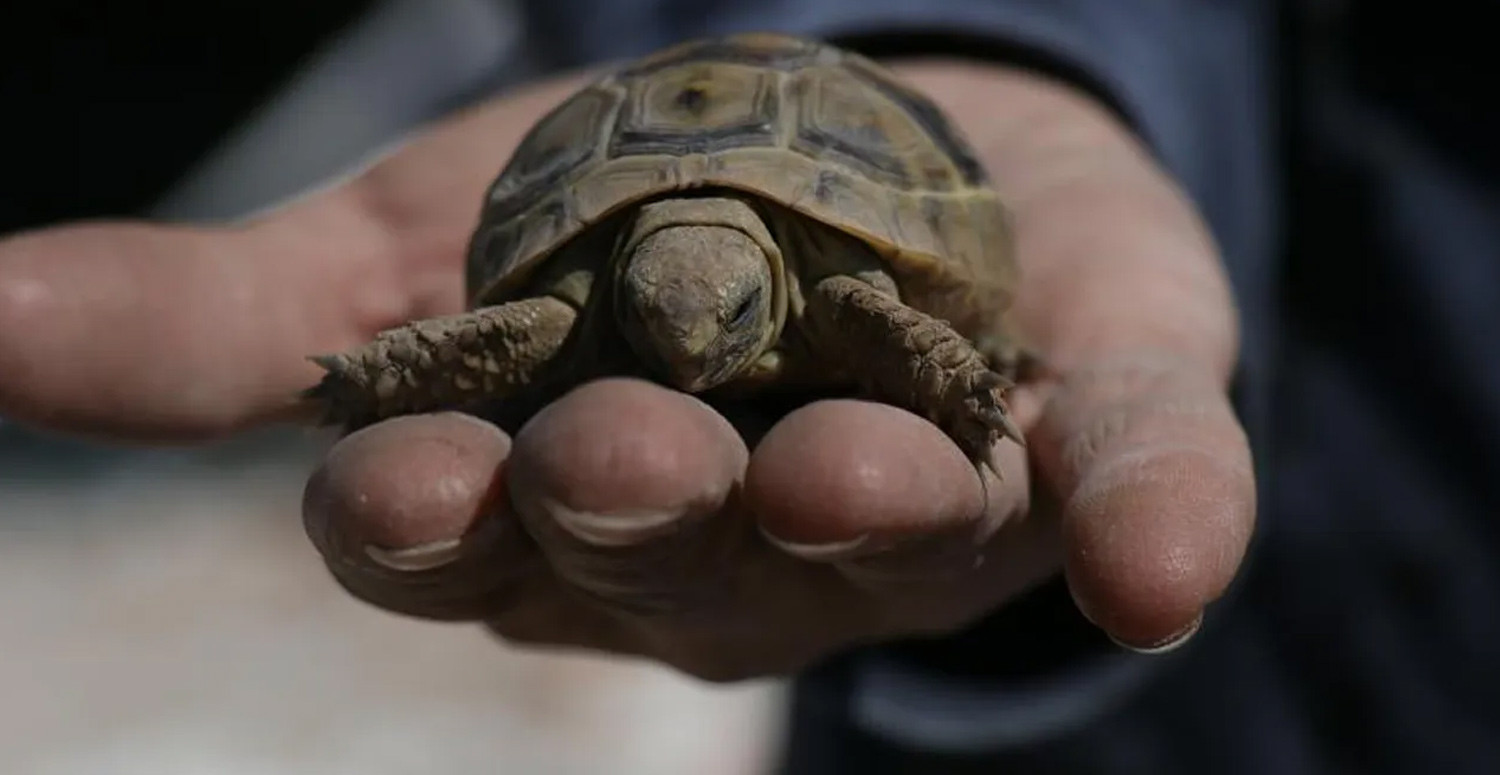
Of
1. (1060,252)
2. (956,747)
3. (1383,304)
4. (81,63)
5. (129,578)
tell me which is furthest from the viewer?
(129,578)

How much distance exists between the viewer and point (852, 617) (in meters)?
1.49

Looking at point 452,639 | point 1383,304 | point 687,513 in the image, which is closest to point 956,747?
point 1383,304

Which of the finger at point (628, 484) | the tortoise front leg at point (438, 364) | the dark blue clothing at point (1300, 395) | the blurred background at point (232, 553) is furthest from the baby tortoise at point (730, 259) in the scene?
the blurred background at point (232, 553)

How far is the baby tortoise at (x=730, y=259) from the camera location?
1399 millimetres

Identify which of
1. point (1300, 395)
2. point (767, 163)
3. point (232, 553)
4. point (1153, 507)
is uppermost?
point (767, 163)

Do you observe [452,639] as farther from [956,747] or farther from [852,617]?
[852,617]

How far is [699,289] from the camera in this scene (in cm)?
138

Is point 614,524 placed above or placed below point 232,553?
above

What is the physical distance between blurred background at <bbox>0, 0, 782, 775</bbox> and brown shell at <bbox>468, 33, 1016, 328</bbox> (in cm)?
138

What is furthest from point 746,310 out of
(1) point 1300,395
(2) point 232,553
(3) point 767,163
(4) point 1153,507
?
(2) point 232,553

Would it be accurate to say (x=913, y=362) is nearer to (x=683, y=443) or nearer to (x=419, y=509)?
(x=683, y=443)

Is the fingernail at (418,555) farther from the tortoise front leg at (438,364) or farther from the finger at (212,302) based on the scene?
the finger at (212,302)

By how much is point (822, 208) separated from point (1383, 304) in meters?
1.35

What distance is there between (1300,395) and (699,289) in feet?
4.85
